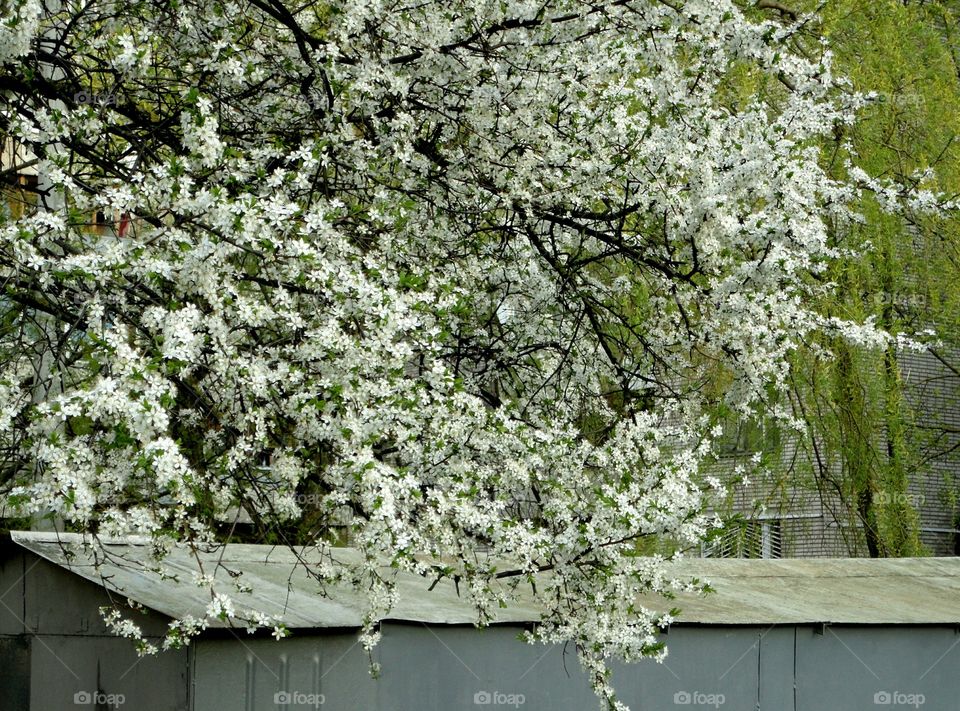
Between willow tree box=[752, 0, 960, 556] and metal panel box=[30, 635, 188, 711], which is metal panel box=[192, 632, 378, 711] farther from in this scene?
willow tree box=[752, 0, 960, 556]

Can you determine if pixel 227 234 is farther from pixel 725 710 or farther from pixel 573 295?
pixel 725 710

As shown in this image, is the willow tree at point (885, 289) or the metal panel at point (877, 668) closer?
the metal panel at point (877, 668)

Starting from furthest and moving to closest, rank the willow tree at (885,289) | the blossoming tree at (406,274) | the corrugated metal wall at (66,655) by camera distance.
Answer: the willow tree at (885,289), the corrugated metal wall at (66,655), the blossoming tree at (406,274)

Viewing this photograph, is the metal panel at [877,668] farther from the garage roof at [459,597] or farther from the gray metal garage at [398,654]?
the garage roof at [459,597]

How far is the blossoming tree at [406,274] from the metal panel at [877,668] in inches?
75.4

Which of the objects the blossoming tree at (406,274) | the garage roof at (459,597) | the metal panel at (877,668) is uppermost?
the blossoming tree at (406,274)

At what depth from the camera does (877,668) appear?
392 inches

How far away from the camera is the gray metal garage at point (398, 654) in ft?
22.0

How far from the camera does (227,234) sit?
5.76 meters

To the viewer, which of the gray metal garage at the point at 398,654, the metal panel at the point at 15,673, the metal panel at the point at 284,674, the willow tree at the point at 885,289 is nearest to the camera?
the metal panel at the point at 284,674

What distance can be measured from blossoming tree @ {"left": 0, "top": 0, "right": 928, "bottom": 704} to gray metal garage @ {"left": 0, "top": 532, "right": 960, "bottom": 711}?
40 cm

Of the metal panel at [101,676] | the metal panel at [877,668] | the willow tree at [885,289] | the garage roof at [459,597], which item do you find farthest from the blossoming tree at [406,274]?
the willow tree at [885,289]

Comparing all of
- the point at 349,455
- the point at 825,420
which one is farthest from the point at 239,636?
the point at 825,420

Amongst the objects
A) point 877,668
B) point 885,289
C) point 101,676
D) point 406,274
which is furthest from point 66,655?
point 885,289
